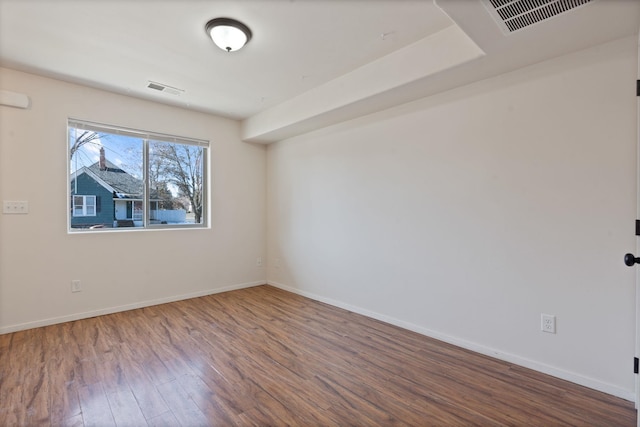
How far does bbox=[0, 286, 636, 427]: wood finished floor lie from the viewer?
71.1 inches

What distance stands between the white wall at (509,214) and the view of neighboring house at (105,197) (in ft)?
8.55

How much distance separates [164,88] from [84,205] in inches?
63.8

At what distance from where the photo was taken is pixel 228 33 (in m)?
2.29

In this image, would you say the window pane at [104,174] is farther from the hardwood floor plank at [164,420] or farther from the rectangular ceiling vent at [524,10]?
the rectangular ceiling vent at [524,10]

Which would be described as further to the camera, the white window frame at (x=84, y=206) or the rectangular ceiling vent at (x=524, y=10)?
the white window frame at (x=84, y=206)

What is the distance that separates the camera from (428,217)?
2.98m

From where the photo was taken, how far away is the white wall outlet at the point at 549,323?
2266 mm

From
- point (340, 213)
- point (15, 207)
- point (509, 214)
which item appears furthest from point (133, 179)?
point (509, 214)

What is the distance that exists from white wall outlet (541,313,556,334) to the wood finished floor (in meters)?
0.34

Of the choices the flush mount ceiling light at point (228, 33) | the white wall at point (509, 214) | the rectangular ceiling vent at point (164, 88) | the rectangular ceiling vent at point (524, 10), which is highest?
the rectangular ceiling vent at point (164, 88)

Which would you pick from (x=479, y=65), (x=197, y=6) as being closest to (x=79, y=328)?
(x=197, y=6)

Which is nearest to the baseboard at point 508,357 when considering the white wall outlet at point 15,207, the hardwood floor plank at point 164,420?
the hardwood floor plank at point 164,420

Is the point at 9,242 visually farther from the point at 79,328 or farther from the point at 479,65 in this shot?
the point at 479,65

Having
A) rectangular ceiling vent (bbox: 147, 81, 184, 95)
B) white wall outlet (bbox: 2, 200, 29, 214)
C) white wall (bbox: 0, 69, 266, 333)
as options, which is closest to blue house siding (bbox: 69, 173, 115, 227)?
white wall (bbox: 0, 69, 266, 333)
